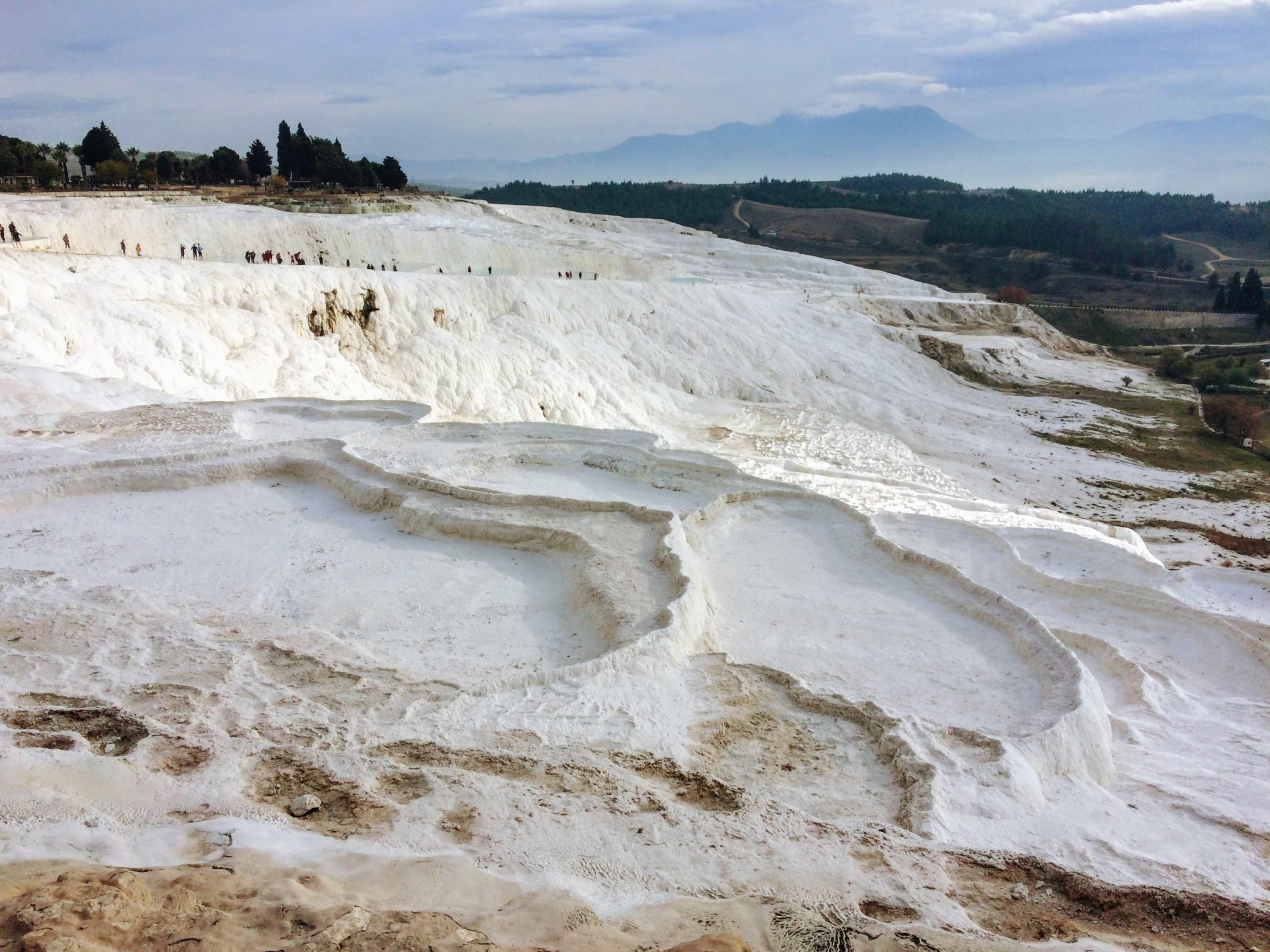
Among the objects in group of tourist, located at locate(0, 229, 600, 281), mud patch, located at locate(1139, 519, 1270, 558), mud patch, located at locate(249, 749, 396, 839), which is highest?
group of tourist, located at locate(0, 229, 600, 281)

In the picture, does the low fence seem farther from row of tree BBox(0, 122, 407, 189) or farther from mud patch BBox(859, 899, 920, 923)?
→ mud patch BBox(859, 899, 920, 923)

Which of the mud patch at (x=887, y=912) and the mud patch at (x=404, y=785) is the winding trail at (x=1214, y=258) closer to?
the mud patch at (x=887, y=912)

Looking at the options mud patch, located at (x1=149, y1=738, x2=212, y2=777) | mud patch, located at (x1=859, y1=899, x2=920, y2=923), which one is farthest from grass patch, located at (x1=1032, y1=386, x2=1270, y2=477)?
mud patch, located at (x1=149, y1=738, x2=212, y2=777)

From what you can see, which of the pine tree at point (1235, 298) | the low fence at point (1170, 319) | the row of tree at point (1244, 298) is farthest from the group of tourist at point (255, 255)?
the pine tree at point (1235, 298)

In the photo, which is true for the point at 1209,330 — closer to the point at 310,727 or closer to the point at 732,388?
the point at 732,388

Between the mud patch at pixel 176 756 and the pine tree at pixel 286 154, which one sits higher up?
the pine tree at pixel 286 154

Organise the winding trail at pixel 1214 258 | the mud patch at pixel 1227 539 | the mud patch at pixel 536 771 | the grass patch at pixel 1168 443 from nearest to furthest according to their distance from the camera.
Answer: the mud patch at pixel 536 771, the mud patch at pixel 1227 539, the grass patch at pixel 1168 443, the winding trail at pixel 1214 258

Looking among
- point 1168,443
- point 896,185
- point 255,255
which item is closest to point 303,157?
point 255,255
